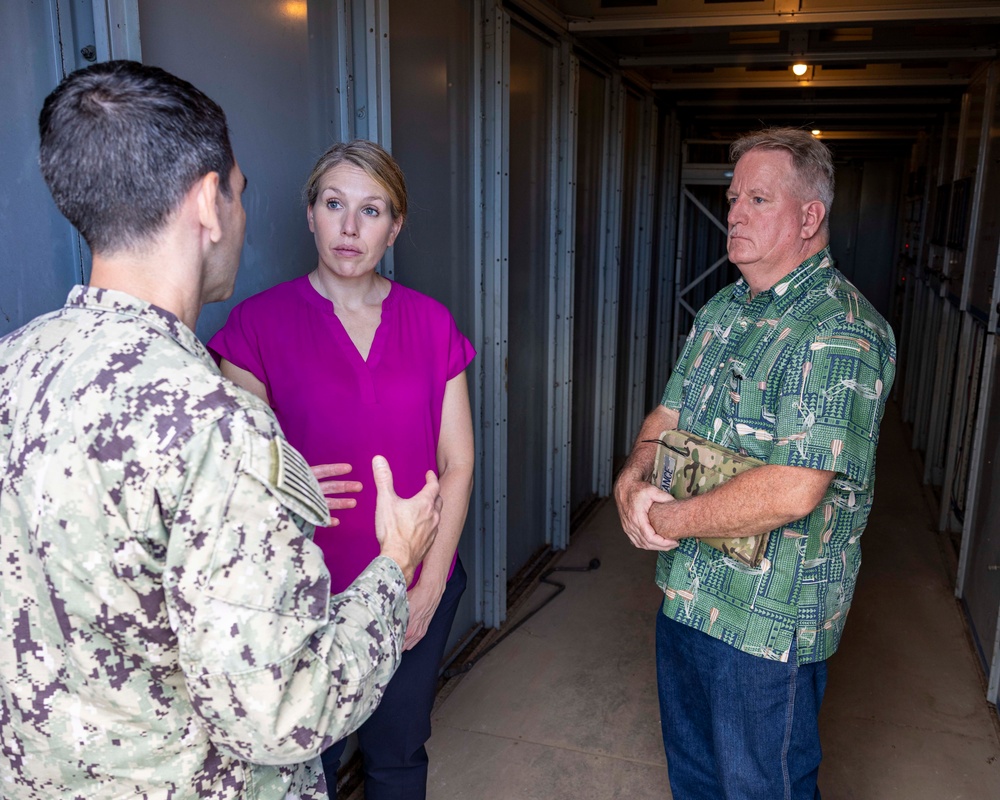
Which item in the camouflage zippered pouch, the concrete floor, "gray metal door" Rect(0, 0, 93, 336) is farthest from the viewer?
the concrete floor

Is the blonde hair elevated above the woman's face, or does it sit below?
above

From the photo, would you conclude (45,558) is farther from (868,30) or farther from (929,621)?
(868,30)

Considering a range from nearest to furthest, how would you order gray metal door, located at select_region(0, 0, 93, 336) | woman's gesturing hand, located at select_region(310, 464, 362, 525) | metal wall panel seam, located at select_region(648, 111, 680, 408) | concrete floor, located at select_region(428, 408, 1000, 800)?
gray metal door, located at select_region(0, 0, 93, 336) < woman's gesturing hand, located at select_region(310, 464, 362, 525) < concrete floor, located at select_region(428, 408, 1000, 800) < metal wall panel seam, located at select_region(648, 111, 680, 408)

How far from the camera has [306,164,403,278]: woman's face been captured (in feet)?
6.37

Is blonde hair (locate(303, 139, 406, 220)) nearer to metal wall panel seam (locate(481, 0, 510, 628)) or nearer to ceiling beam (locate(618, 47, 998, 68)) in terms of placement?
metal wall panel seam (locate(481, 0, 510, 628))

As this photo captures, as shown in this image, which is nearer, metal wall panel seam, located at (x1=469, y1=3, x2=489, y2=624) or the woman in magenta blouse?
the woman in magenta blouse

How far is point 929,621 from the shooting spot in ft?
13.0

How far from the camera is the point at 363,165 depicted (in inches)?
77.1

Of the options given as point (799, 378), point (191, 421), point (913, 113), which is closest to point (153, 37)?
point (191, 421)

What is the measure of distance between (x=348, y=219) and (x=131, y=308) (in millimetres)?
966

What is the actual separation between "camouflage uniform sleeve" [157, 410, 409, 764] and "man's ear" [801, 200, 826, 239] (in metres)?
1.44

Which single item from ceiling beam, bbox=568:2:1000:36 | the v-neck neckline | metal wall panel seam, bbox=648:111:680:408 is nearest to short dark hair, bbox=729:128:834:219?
the v-neck neckline

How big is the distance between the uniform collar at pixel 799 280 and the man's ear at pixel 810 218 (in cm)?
6

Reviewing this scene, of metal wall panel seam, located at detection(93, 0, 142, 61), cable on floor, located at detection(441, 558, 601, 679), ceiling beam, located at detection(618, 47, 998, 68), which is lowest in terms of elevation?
cable on floor, located at detection(441, 558, 601, 679)
